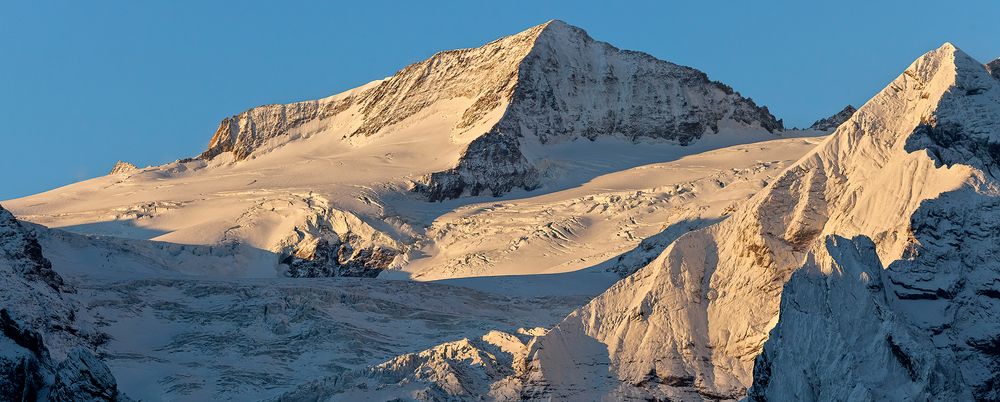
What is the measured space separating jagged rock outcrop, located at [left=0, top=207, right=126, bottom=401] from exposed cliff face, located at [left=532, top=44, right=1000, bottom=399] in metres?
18.7

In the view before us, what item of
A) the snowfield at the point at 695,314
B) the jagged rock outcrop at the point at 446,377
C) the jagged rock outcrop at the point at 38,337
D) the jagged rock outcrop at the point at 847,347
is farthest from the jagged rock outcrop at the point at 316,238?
the jagged rock outcrop at the point at 847,347

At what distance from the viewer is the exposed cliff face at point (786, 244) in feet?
249

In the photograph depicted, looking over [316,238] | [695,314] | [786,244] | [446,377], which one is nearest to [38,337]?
[446,377]

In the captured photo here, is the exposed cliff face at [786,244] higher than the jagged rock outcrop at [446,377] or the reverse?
higher

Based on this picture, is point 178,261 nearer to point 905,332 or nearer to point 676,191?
point 676,191

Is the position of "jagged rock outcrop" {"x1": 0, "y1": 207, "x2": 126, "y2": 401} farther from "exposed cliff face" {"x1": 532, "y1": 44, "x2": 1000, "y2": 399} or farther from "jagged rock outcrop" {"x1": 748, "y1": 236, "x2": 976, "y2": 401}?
"jagged rock outcrop" {"x1": 748, "y1": 236, "x2": 976, "y2": 401}

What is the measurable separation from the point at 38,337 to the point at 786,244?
3078cm

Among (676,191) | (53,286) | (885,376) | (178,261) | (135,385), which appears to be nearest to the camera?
(885,376)

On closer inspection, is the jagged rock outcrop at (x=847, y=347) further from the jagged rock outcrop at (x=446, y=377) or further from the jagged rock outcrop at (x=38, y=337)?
the jagged rock outcrop at (x=38, y=337)

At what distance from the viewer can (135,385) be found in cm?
10831

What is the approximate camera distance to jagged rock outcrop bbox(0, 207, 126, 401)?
6562 centimetres

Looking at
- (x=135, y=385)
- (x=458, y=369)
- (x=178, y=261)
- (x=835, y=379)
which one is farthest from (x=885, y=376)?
(x=178, y=261)

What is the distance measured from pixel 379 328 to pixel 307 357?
36.1 ft

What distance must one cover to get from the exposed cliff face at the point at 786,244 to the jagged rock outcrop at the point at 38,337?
18.7m
